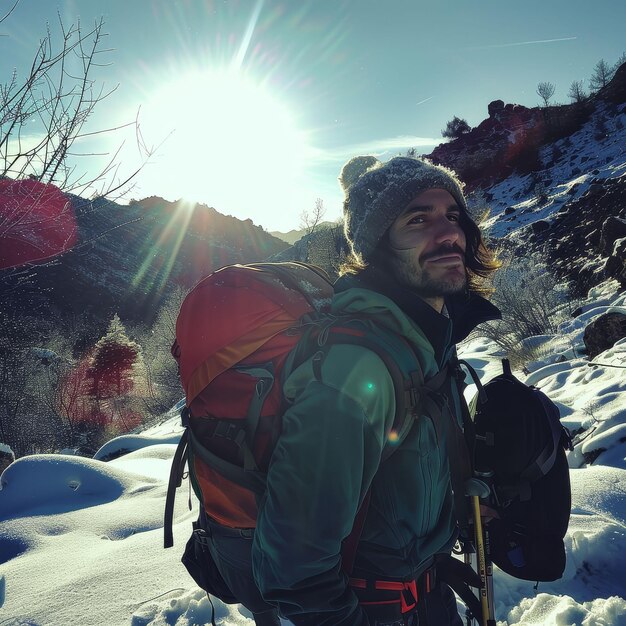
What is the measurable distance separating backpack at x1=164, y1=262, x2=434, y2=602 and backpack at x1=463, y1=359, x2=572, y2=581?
512 mm

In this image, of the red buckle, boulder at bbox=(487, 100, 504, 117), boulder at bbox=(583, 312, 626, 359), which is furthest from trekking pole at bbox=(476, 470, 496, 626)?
boulder at bbox=(487, 100, 504, 117)

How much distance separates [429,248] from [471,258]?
26.1 inches

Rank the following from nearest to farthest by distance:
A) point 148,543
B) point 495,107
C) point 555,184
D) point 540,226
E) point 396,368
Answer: point 396,368
point 148,543
point 540,226
point 555,184
point 495,107

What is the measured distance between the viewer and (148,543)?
3.13 m

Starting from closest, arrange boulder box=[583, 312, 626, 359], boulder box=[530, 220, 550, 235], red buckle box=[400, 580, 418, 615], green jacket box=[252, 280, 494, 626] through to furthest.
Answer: green jacket box=[252, 280, 494, 626] → red buckle box=[400, 580, 418, 615] → boulder box=[583, 312, 626, 359] → boulder box=[530, 220, 550, 235]

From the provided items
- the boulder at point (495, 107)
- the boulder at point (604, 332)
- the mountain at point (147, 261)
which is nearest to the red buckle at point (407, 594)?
the boulder at point (604, 332)

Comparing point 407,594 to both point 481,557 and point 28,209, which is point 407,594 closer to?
point 481,557

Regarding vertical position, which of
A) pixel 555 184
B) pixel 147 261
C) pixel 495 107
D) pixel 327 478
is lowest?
pixel 327 478

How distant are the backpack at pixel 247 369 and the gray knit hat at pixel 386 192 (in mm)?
405

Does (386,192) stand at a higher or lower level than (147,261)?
lower

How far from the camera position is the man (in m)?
0.93

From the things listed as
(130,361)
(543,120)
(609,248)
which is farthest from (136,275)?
(609,248)

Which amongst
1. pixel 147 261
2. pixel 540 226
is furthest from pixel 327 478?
pixel 147 261

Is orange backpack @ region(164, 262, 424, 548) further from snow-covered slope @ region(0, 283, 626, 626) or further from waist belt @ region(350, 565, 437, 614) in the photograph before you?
snow-covered slope @ region(0, 283, 626, 626)
